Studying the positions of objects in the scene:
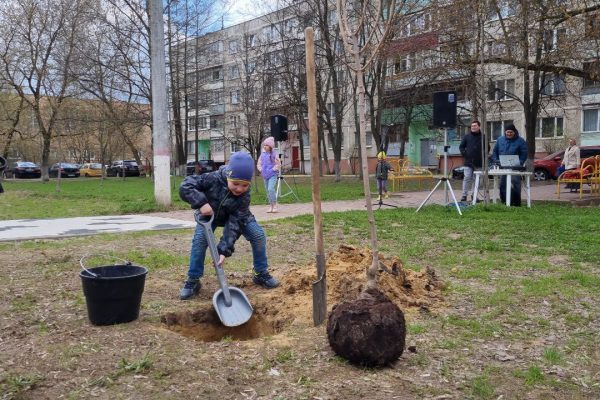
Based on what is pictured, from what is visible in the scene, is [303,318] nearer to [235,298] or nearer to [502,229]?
[235,298]

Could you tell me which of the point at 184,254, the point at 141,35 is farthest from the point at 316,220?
the point at 141,35

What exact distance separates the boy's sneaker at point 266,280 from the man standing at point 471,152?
8387 mm

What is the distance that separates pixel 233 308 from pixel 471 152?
930 centimetres

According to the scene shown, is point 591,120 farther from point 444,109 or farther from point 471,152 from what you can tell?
point 444,109

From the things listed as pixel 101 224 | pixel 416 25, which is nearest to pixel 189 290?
pixel 101 224

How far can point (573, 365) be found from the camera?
3191mm

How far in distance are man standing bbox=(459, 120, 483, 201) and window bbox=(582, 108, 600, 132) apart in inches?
1087

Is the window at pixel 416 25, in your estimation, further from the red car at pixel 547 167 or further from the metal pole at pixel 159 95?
the red car at pixel 547 167

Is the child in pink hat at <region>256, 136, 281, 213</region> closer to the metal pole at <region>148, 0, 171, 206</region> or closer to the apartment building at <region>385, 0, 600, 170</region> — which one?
the metal pole at <region>148, 0, 171, 206</region>

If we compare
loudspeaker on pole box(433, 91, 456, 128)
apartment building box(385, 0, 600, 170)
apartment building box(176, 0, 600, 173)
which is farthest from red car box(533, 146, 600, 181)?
loudspeaker on pole box(433, 91, 456, 128)

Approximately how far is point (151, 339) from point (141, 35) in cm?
2822

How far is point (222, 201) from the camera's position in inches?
183

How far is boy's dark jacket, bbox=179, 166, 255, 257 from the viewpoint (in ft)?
14.7

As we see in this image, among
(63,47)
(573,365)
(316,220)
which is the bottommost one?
(573,365)
